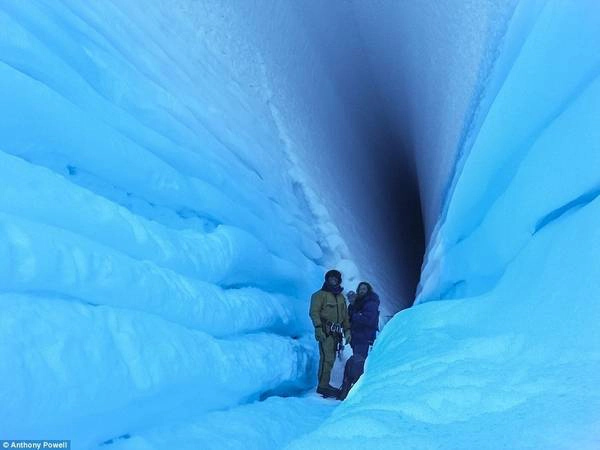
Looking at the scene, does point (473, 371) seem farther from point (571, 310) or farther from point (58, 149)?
point (58, 149)

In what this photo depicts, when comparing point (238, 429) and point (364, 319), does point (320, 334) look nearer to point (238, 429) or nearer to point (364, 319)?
point (364, 319)

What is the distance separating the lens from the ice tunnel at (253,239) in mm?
1361

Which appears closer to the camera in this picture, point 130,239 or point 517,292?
point 517,292

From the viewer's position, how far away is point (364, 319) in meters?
3.09

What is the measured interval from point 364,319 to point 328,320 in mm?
203

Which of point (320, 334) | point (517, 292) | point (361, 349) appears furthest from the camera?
point (361, 349)

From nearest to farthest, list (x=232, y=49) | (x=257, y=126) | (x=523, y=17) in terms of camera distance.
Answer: (x=523, y=17) → (x=257, y=126) → (x=232, y=49)

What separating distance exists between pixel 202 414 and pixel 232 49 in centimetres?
381

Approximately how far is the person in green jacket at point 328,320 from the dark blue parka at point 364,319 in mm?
92

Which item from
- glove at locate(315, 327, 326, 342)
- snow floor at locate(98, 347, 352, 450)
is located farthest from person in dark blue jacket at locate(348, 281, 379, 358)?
snow floor at locate(98, 347, 352, 450)

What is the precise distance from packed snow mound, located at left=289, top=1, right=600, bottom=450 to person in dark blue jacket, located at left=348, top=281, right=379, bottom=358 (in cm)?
30

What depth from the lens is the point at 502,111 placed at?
9.09 feet

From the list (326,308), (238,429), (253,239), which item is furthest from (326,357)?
(238,429)

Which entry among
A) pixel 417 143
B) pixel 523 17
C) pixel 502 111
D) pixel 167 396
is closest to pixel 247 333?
pixel 167 396
